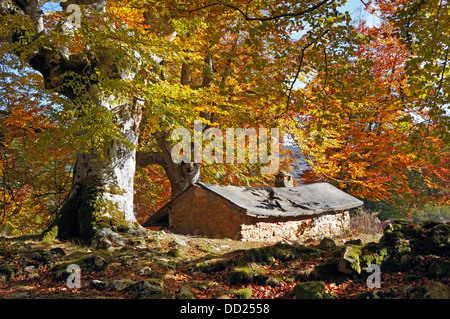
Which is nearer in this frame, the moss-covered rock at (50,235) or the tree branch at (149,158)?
the moss-covered rock at (50,235)

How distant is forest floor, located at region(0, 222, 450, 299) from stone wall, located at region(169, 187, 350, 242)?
2.71m

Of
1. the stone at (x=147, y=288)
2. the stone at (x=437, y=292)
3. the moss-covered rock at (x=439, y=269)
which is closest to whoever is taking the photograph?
the stone at (x=437, y=292)

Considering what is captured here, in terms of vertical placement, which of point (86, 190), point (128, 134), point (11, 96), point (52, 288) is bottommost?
point (52, 288)

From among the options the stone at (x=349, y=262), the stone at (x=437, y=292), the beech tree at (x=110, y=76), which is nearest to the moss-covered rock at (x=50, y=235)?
the beech tree at (x=110, y=76)

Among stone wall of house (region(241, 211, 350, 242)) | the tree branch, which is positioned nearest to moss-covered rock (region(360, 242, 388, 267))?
stone wall of house (region(241, 211, 350, 242))

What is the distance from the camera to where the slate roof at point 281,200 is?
9977mm

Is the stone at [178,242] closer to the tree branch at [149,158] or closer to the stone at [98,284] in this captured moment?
the stone at [98,284]

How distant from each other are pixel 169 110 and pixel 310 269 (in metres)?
4.88

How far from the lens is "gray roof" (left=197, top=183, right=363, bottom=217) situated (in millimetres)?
10008

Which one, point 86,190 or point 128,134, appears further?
point 128,134

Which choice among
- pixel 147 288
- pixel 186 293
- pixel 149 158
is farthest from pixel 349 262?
pixel 149 158

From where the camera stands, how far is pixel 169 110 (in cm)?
801
